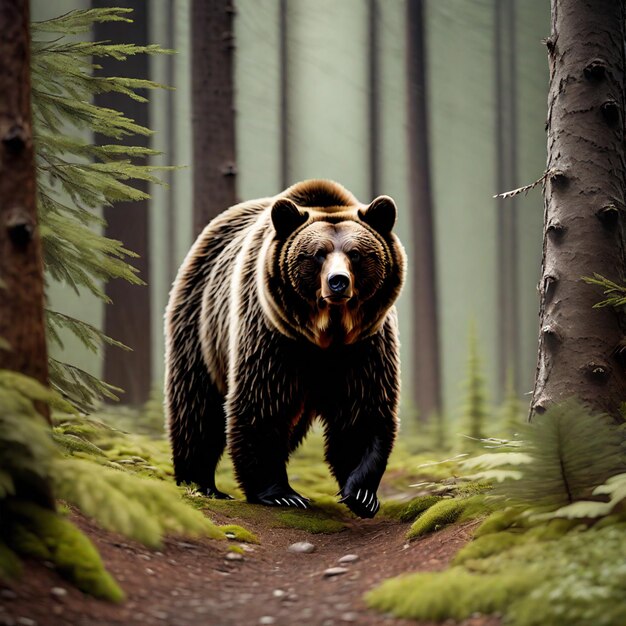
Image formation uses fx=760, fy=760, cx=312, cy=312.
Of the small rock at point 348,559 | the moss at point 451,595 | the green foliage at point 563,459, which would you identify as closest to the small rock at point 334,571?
the small rock at point 348,559

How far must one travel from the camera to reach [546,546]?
3.46 meters

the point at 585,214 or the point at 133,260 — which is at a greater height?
the point at 585,214

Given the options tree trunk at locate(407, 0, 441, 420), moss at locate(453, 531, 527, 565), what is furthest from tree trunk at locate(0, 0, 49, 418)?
tree trunk at locate(407, 0, 441, 420)

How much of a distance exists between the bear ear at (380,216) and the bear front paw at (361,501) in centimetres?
203

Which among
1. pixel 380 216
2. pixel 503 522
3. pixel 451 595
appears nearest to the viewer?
pixel 451 595

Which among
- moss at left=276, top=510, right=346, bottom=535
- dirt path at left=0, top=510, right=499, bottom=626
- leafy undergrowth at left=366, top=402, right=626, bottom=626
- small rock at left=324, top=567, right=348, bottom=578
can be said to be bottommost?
moss at left=276, top=510, right=346, bottom=535

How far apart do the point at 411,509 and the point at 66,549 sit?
10.3 ft

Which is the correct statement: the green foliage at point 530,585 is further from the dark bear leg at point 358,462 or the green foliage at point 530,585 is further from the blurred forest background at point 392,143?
the blurred forest background at point 392,143

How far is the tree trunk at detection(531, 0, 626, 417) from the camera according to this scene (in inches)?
194

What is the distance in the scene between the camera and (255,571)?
4355 millimetres

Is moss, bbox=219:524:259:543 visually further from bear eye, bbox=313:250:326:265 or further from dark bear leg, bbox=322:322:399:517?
bear eye, bbox=313:250:326:265

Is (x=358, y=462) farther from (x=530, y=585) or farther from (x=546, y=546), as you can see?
(x=530, y=585)

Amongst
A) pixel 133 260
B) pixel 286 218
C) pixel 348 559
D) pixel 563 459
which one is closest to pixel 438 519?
pixel 348 559

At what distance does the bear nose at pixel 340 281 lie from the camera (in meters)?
5.18
